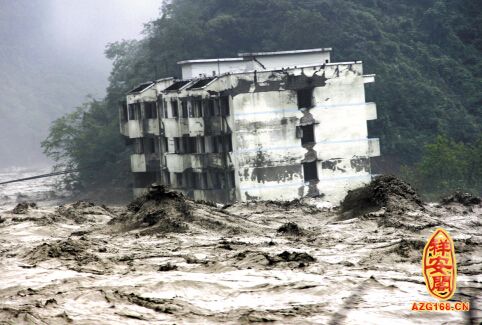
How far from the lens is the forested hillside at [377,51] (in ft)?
220

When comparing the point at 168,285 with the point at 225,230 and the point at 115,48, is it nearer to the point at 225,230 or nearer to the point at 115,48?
the point at 225,230

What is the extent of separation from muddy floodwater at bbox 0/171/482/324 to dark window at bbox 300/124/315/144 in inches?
762

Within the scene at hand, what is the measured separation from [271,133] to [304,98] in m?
2.67

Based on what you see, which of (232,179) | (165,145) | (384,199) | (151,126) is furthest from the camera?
(151,126)

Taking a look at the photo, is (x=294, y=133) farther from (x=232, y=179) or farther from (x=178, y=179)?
(x=178, y=179)

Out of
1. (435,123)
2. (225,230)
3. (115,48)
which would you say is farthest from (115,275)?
(115,48)

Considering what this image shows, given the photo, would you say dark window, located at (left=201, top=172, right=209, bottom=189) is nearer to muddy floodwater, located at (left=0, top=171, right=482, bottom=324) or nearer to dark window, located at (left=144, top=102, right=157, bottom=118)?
dark window, located at (left=144, top=102, right=157, bottom=118)

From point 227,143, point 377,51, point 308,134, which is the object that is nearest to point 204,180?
point 227,143

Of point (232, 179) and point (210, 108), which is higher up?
point (210, 108)

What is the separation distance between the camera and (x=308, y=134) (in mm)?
52344

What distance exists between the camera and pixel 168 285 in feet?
61.8

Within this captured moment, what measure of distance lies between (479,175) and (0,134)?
78693 millimetres

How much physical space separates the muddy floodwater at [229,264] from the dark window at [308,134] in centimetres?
1936

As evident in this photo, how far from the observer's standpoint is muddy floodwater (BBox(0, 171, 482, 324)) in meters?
16.8
